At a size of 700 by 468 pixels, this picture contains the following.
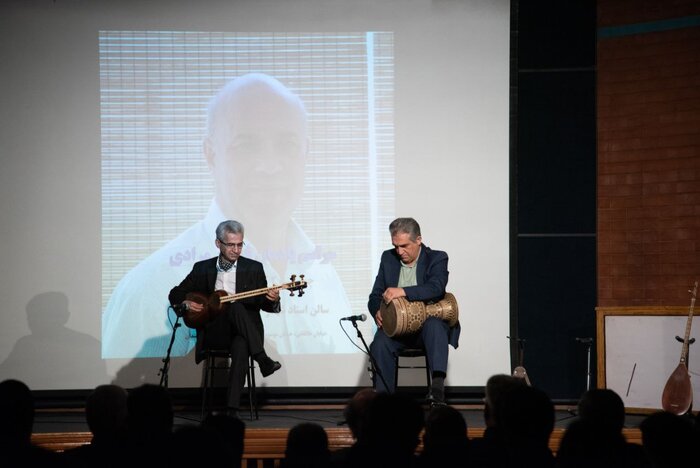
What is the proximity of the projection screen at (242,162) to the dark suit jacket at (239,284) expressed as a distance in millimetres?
661

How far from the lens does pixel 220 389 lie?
6.00 metres

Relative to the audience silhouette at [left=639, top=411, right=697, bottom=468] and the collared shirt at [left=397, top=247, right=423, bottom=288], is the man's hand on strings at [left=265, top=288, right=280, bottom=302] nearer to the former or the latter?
the collared shirt at [left=397, top=247, right=423, bottom=288]

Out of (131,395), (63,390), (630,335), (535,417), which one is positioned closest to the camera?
(535,417)

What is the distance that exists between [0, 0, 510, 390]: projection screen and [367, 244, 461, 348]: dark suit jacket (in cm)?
78

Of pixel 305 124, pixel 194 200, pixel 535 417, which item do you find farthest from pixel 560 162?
pixel 535 417

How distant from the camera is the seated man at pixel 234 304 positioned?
5.03 metres

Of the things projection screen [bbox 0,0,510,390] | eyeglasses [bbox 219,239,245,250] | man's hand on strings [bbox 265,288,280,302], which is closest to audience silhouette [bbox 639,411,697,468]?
man's hand on strings [bbox 265,288,280,302]

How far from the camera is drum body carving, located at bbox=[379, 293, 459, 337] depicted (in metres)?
4.93

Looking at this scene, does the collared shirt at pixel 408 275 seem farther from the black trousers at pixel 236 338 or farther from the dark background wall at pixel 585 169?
the dark background wall at pixel 585 169

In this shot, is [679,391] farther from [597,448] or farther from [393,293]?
[597,448]

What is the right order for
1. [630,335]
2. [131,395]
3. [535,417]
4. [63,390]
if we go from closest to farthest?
[535,417] < [131,395] < [630,335] < [63,390]

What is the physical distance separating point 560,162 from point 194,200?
105 inches

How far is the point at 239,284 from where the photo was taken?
5316 millimetres

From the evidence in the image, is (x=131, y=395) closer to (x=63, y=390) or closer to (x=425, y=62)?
(x=63, y=390)
